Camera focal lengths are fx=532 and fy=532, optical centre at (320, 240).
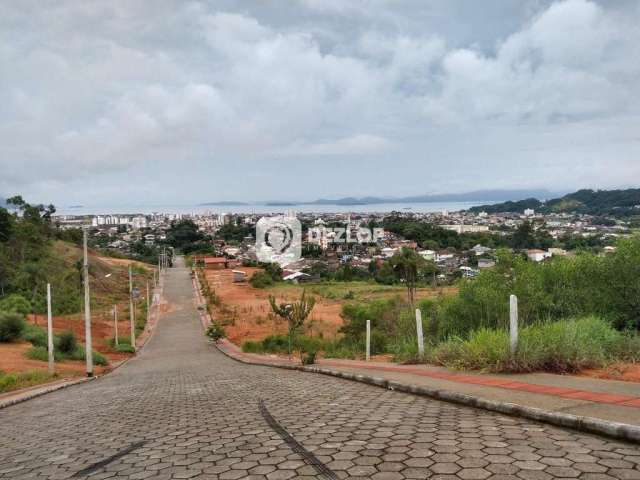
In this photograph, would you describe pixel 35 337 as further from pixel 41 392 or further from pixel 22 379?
pixel 41 392

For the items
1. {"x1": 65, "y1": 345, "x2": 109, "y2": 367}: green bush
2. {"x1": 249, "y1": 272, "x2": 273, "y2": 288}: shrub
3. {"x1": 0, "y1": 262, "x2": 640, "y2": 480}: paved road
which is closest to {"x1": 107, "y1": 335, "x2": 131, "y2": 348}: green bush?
{"x1": 65, "y1": 345, "x2": 109, "y2": 367}: green bush

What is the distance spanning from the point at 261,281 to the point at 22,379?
46473 millimetres

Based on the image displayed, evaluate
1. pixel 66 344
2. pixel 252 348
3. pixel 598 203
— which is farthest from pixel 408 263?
pixel 598 203

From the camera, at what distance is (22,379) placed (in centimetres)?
1494

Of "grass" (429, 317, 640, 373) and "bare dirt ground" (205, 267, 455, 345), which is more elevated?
"grass" (429, 317, 640, 373)

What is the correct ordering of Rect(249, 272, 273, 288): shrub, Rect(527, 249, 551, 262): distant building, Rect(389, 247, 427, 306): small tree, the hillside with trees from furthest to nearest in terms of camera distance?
1. Rect(249, 272, 273, 288): shrub
2. the hillside with trees
3. Rect(389, 247, 427, 306): small tree
4. Rect(527, 249, 551, 262): distant building

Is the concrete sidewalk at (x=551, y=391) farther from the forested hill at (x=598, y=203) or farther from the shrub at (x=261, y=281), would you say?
the forested hill at (x=598, y=203)

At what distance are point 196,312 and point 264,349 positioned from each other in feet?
69.6

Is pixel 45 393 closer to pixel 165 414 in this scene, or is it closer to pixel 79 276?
pixel 165 414

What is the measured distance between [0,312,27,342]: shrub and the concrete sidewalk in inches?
834

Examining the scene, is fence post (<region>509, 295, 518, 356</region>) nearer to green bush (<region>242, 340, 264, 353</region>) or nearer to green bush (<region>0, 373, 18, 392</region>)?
green bush (<region>0, 373, 18, 392</region>)

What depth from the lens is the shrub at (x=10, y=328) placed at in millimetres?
23106
